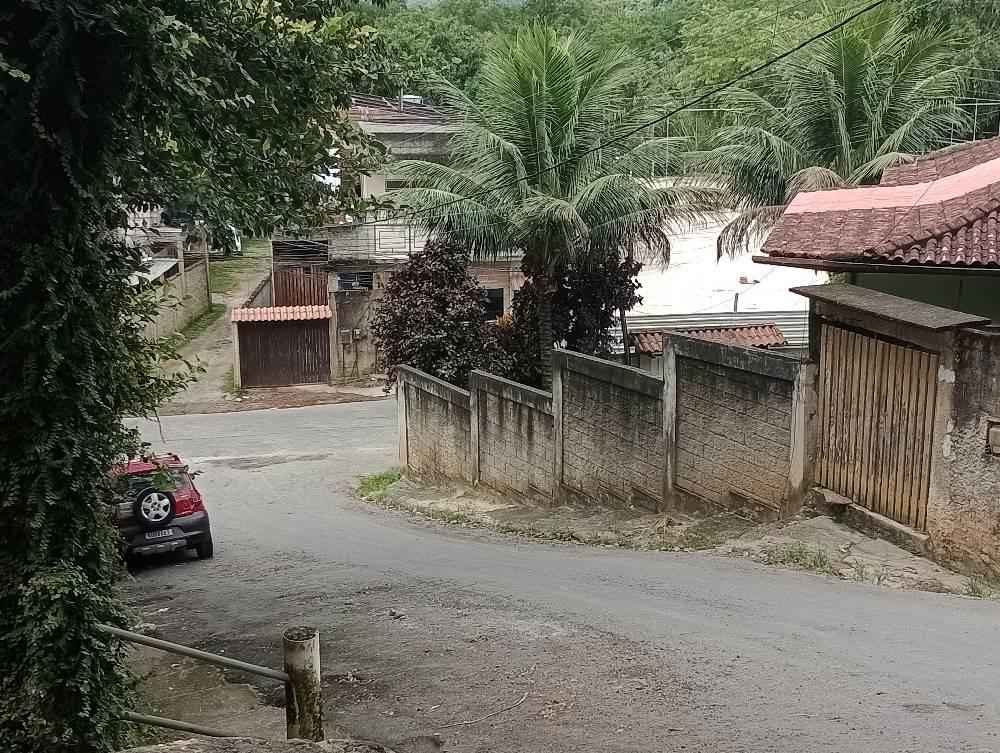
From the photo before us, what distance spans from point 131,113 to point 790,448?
23.4 feet

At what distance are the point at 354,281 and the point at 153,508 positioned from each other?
60.3 ft

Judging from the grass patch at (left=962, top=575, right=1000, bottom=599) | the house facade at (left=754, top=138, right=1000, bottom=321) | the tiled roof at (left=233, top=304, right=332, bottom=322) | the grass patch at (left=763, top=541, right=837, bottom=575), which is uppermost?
the house facade at (left=754, top=138, right=1000, bottom=321)

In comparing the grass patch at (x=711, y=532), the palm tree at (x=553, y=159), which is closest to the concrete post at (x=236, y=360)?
the palm tree at (x=553, y=159)

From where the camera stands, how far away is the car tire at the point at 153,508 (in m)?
12.1

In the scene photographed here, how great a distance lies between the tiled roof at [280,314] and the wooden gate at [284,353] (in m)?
0.19

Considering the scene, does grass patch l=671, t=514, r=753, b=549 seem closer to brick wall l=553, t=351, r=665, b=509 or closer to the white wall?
brick wall l=553, t=351, r=665, b=509

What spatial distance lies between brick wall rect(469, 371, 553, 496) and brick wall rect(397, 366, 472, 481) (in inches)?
22.5

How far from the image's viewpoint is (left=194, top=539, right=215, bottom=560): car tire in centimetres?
1283

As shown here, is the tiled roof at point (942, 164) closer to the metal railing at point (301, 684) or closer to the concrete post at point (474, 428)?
the concrete post at point (474, 428)

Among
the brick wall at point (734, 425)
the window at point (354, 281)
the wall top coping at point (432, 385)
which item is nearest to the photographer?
the brick wall at point (734, 425)

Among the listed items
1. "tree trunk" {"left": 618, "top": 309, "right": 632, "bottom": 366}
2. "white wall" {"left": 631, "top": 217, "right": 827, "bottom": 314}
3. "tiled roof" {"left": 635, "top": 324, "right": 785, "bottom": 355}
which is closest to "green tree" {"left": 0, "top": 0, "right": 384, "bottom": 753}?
"tree trunk" {"left": 618, "top": 309, "right": 632, "bottom": 366}

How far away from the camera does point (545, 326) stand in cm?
1827

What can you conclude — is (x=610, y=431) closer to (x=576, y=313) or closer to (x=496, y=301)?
(x=576, y=313)

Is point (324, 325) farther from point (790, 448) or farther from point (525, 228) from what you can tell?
point (790, 448)
